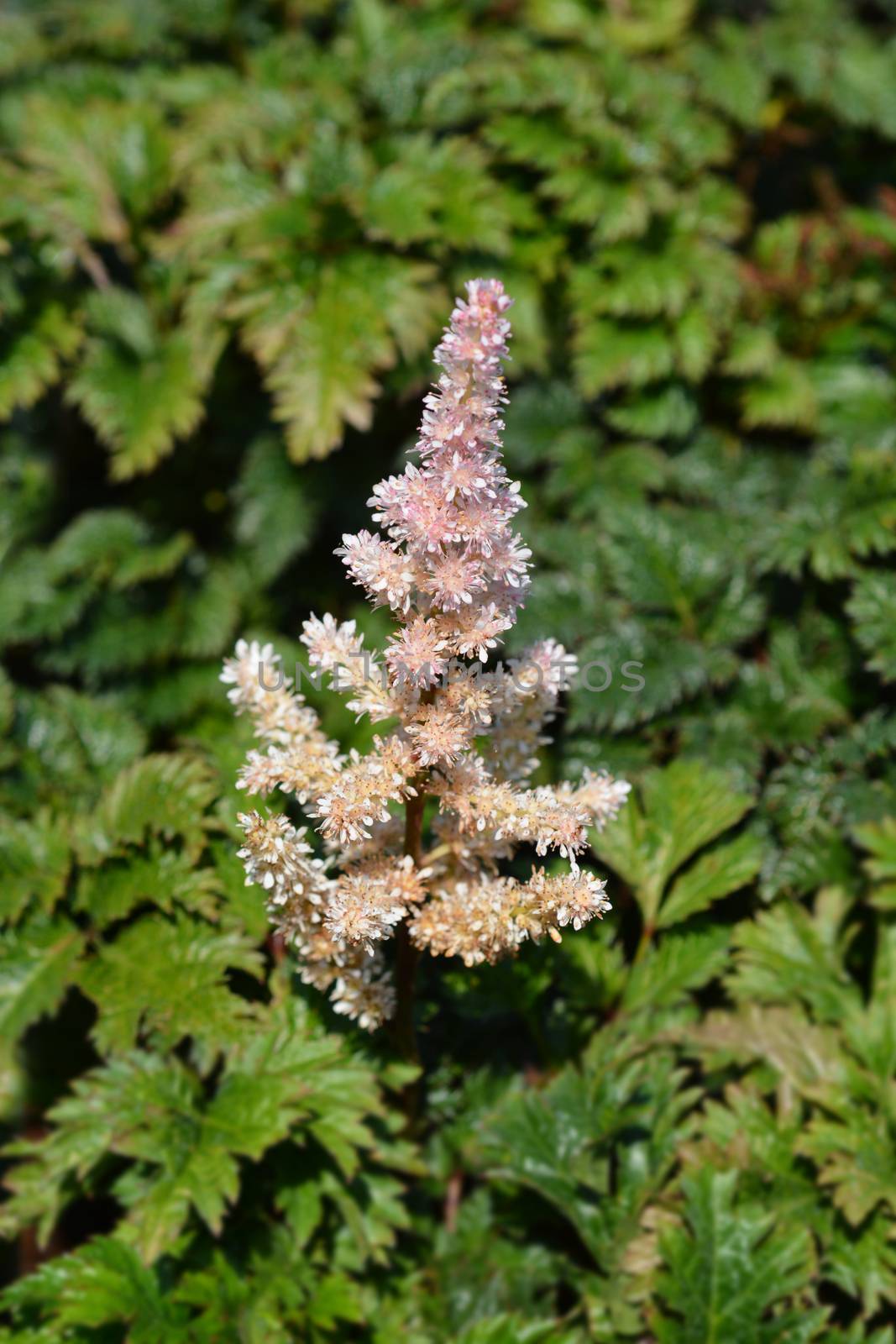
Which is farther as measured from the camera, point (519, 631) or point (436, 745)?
point (519, 631)

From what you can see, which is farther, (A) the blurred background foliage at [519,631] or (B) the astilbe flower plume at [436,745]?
(A) the blurred background foliage at [519,631]

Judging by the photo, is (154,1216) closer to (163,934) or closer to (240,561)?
(163,934)

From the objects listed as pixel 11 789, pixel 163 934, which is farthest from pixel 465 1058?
pixel 11 789

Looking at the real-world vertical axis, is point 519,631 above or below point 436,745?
above

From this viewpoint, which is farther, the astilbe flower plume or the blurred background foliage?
the blurred background foliage
